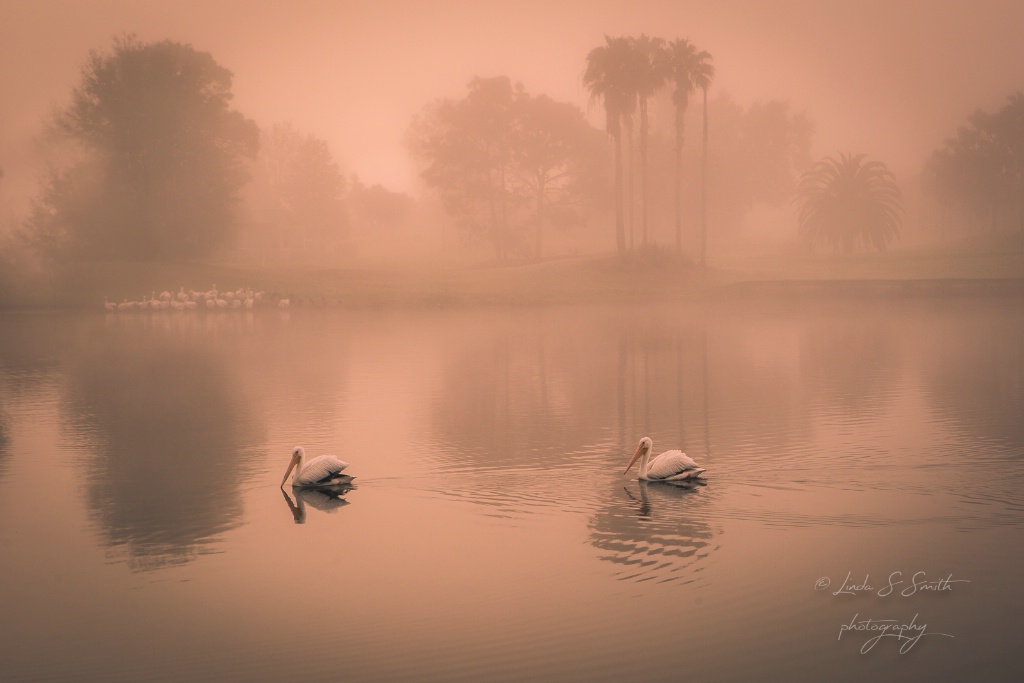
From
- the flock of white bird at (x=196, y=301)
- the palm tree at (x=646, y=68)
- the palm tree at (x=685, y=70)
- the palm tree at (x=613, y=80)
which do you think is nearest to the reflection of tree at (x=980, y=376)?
the palm tree at (x=685, y=70)

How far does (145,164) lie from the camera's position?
6731 cm

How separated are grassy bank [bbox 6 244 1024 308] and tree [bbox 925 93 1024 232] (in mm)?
31259

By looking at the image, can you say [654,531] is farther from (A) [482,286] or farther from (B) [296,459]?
(A) [482,286]

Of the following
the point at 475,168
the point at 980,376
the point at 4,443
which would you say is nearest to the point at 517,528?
the point at 4,443

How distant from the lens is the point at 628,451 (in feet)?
57.5

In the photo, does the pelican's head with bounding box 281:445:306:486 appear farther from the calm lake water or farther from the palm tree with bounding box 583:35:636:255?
the palm tree with bounding box 583:35:636:255

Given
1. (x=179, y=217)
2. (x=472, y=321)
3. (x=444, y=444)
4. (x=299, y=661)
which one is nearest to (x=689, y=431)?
(x=444, y=444)

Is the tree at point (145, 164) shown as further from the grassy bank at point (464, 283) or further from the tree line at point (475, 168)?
the grassy bank at point (464, 283)

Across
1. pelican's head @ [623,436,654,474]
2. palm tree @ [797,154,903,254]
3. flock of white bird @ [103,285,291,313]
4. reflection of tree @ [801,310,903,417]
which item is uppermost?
palm tree @ [797,154,903,254]

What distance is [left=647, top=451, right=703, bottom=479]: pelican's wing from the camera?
48.0ft

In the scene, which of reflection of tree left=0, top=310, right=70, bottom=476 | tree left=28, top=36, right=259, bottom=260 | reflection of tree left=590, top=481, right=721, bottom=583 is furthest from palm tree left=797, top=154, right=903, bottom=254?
reflection of tree left=590, top=481, right=721, bottom=583

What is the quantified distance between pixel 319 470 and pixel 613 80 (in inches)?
2185

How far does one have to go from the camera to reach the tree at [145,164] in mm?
67000

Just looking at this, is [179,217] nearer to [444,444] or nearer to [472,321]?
[472,321]
